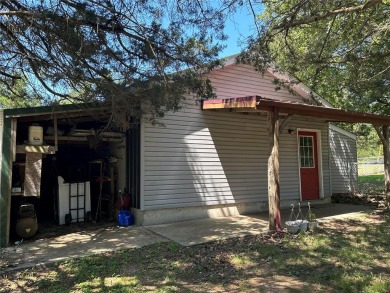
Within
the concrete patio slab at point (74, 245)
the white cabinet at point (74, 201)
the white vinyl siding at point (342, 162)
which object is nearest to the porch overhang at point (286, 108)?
the white vinyl siding at point (342, 162)

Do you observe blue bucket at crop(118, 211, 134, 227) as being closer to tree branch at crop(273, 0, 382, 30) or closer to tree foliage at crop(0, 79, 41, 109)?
tree foliage at crop(0, 79, 41, 109)

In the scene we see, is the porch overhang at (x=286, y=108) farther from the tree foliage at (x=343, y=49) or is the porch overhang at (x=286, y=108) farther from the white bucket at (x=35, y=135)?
the white bucket at (x=35, y=135)

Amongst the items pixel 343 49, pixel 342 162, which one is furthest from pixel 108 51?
pixel 342 162

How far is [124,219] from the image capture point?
7305mm

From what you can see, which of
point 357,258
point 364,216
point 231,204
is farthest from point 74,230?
point 364,216

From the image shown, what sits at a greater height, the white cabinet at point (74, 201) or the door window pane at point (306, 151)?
the door window pane at point (306, 151)

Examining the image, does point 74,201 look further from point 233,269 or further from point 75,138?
point 233,269

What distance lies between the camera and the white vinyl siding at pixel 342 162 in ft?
39.3

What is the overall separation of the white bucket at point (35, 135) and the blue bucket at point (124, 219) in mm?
2233

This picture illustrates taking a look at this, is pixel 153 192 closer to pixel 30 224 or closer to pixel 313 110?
pixel 30 224

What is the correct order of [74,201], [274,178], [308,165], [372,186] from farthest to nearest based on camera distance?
1. [372,186]
2. [308,165]
3. [74,201]
4. [274,178]

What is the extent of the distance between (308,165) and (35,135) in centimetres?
787

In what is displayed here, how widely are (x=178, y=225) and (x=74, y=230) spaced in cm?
218

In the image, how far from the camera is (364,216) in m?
8.41
